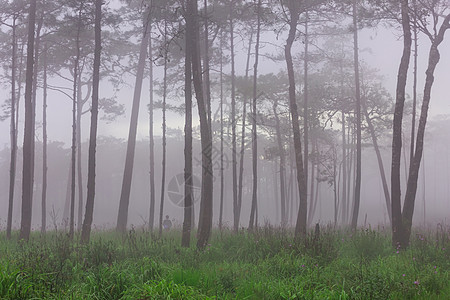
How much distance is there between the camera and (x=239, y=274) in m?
5.87

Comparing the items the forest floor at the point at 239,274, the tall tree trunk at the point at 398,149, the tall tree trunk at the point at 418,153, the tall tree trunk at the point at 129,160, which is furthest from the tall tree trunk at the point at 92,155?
the tall tree trunk at the point at 418,153

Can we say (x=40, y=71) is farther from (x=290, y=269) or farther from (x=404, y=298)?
(x=404, y=298)

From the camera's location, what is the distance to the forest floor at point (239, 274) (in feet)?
14.9

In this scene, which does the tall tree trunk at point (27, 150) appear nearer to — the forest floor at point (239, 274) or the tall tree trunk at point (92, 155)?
the tall tree trunk at point (92, 155)

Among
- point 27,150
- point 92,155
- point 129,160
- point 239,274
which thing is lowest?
point 239,274

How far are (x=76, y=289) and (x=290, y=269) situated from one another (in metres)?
3.75

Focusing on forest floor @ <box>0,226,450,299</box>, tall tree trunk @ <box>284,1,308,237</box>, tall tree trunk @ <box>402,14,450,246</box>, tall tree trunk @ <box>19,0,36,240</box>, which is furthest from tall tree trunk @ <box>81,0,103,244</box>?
tall tree trunk @ <box>402,14,450,246</box>

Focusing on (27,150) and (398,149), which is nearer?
(398,149)

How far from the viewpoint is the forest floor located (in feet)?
14.9

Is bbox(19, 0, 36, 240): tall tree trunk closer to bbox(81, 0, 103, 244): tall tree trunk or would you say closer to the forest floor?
bbox(81, 0, 103, 244): tall tree trunk

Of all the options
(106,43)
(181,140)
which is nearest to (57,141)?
(181,140)

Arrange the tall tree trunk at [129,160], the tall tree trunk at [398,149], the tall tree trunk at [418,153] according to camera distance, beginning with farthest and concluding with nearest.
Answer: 1. the tall tree trunk at [129,160]
2. the tall tree trunk at [418,153]
3. the tall tree trunk at [398,149]

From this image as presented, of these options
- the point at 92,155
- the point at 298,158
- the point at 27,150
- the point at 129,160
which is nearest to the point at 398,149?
the point at 298,158

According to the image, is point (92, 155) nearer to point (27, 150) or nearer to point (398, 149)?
point (27, 150)
